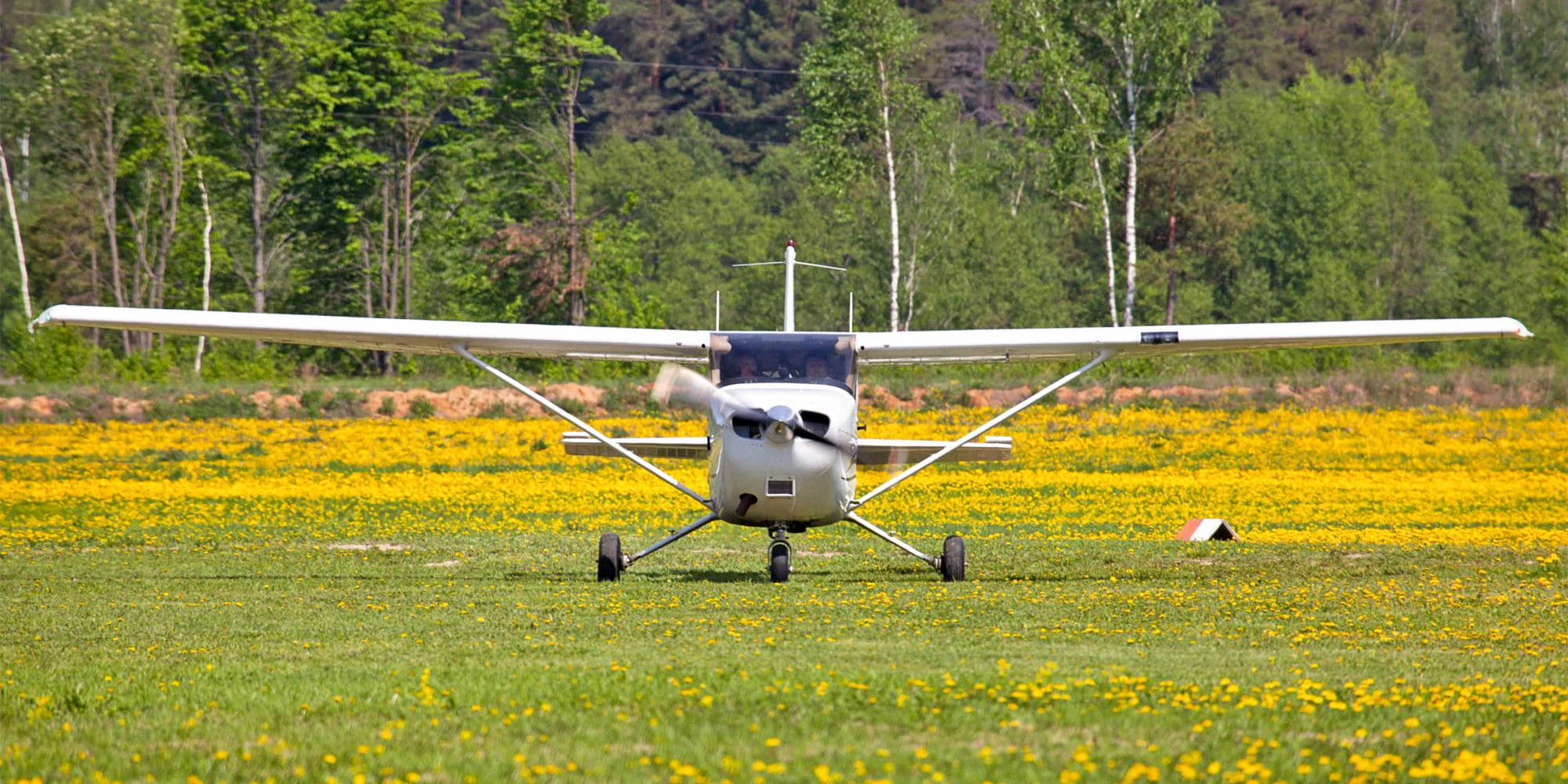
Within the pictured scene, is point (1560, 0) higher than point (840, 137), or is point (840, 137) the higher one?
point (1560, 0)

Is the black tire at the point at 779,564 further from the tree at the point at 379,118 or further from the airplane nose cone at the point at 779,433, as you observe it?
the tree at the point at 379,118

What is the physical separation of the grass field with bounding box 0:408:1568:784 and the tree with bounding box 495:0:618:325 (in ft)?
93.5

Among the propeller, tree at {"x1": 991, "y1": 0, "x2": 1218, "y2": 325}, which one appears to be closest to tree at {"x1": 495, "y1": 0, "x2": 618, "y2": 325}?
tree at {"x1": 991, "y1": 0, "x2": 1218, "y2": 325}

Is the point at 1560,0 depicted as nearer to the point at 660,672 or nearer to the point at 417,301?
the point at 417,301

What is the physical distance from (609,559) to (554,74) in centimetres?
4382

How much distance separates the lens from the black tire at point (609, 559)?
1675 centimetres

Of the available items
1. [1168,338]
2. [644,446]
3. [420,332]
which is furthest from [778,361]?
[1168,338]

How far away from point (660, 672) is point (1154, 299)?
59344 millimetres

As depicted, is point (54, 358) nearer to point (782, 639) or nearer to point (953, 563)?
point (953, 563)

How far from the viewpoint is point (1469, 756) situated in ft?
24.5

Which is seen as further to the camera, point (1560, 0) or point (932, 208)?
point (1560, 0)

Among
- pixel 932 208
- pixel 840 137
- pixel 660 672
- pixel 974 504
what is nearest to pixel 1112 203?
pixel 932 208

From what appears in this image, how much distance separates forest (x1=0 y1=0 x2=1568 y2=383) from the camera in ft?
180

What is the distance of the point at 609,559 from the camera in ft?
55.0
